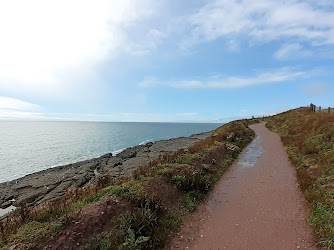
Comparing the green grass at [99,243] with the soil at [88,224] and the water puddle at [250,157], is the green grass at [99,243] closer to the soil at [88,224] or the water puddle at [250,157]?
the soil at [88,224]

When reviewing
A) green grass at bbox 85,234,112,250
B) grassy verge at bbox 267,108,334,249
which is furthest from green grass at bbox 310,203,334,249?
green grass at bbox 85,234,112,250

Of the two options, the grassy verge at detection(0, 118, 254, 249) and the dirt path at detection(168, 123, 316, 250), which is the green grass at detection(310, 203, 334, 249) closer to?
the dirt path at detection(168, 123, 316, 250)

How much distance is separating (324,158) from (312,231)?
755 centimetres

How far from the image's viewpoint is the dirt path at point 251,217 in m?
6.22

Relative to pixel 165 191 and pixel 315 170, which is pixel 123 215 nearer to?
pixel 165 191

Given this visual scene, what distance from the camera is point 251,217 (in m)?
7.60

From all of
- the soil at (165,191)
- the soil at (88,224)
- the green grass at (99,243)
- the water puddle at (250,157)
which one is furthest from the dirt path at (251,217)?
the water puddle at (250,157)

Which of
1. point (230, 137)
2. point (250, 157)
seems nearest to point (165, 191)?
point (250, 157)

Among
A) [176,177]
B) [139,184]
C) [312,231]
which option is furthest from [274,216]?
[139,184]

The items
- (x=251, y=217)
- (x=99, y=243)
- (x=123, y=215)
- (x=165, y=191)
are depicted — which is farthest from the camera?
(x=165, y=191)

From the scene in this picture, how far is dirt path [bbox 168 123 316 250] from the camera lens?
6219mm

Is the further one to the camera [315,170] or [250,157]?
[250,157]

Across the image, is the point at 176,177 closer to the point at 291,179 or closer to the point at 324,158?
the point at 291,179

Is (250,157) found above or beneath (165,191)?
above
